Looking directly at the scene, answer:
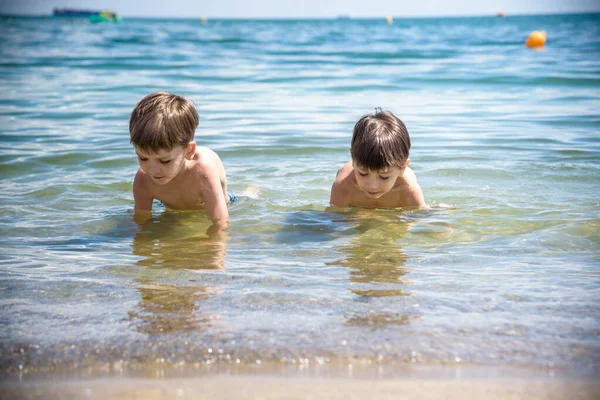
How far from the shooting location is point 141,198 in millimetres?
4965

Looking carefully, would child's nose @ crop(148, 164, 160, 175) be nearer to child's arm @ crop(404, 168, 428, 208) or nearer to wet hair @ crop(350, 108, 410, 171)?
wet hair @ crop(350, 108, 410, 171)

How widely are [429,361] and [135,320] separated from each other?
1.12 metres

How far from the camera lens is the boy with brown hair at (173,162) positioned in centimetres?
426

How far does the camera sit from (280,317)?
2.73 metres

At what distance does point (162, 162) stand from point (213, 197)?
0.48m

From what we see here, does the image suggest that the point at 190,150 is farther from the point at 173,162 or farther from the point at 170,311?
the point at 170,311

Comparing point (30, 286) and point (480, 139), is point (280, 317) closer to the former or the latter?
point (30, 286)

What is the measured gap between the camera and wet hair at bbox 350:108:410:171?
434 cm

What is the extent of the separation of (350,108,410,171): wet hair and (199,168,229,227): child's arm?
940 millimetres

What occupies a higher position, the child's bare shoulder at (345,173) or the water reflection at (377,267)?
the child's bare shoulder at (345,173)

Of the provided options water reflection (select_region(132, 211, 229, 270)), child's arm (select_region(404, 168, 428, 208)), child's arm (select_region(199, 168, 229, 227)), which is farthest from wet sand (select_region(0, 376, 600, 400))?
child's arm (select_region(404, 168, 428, 208))

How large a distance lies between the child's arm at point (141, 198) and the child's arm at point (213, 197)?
449 mm

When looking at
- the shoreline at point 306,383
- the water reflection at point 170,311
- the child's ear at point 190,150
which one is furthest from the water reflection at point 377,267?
the child's ear at point 190,150

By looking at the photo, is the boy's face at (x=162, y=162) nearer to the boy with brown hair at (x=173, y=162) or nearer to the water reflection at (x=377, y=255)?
the boy with brown hair at (x=173, y=162)
